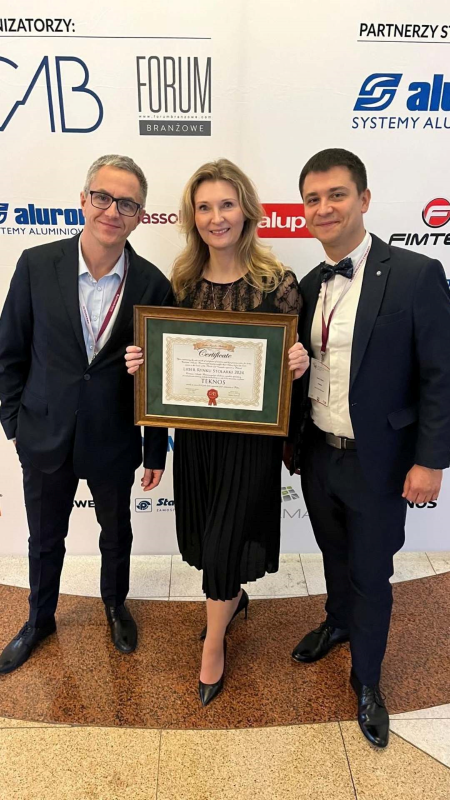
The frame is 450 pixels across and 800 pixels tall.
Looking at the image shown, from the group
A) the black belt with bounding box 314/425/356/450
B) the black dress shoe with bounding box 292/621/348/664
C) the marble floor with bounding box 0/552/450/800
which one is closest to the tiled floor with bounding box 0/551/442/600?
the marble floor with bounding box 0/552/450/800

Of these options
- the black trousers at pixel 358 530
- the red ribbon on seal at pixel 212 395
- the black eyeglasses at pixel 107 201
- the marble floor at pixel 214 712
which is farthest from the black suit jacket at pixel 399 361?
the marble floor at pixel 214 712

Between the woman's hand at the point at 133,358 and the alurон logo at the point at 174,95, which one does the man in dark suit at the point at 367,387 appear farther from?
the alurон logo at the point at 174,95

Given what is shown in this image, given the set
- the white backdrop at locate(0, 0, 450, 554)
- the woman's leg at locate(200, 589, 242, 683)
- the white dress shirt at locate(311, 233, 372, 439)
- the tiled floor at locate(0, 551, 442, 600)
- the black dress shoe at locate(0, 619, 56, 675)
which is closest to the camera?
the white dress shirt at locate(311, 233, 372, 439)

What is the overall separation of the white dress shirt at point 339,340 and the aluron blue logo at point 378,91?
92 cm

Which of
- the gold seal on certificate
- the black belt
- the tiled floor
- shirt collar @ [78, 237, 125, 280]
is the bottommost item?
the tiled floor

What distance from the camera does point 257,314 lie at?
159 cm

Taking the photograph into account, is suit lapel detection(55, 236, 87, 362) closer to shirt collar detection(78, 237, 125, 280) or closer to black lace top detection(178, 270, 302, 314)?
shirt collar detection(78, 237, 125, 280)

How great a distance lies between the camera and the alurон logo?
216 centimetres

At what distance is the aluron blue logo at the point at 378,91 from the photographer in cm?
221

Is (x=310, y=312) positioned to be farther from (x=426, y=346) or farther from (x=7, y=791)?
(x=7, y=791)

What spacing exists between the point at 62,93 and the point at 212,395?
1.49 m

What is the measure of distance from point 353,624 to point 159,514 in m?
1.31

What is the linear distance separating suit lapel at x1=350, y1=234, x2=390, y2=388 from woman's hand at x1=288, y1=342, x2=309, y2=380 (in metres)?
0.14

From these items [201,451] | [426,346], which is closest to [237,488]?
[201,451]
